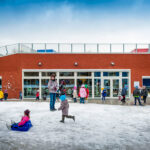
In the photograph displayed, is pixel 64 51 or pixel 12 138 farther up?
pixel 64 51

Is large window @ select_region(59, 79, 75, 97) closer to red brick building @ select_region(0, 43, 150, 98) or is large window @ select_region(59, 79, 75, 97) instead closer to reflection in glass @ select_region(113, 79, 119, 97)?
red brick building @ select_region(0, 43, 150, 98)

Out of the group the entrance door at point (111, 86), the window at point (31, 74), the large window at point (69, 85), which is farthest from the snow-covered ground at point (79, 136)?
the entrance door at point (111, 86)

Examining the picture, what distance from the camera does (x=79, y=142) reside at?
563 centimetres

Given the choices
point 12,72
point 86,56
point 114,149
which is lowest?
point 114,149

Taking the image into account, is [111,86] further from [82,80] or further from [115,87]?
[82,80]

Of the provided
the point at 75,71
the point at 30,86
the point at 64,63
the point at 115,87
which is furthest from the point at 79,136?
the point at 115,87

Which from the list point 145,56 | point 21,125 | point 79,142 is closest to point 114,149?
point 79,142

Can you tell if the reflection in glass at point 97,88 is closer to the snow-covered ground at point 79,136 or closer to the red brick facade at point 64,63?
the red brick facade at point 64,63

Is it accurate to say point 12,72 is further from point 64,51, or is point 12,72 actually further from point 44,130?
point 44,130

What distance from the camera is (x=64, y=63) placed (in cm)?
2097

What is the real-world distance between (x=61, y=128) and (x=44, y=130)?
65 centimetres

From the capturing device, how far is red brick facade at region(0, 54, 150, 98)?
20703 mm

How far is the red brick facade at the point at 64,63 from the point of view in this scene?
20703 mm

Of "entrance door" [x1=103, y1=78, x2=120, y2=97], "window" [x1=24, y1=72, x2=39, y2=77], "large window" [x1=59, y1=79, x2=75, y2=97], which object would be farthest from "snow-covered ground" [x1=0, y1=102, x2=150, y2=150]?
"entrance door" [x1=103, y1=78, x2=120, y2=97]
